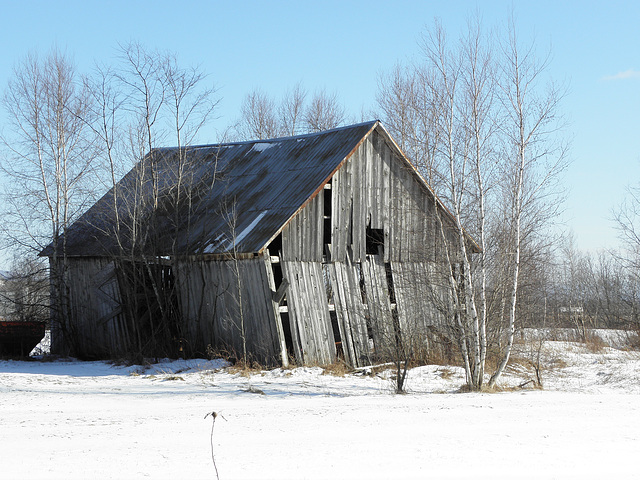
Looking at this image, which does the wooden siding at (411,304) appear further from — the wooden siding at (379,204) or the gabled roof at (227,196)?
the gabled roof at (227,196)

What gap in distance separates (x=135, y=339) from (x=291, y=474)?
13.2m

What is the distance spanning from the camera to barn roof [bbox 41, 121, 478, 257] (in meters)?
16.8

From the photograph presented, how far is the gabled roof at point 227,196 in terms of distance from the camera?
16.8 meters

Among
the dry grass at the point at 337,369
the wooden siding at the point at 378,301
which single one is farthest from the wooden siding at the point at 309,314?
the wooden siding at the point at 378,301

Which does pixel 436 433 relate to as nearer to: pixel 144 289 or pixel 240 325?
pixel 240 325

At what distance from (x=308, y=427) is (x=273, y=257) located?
291 inches

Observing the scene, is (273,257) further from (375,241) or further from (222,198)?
(222,198)

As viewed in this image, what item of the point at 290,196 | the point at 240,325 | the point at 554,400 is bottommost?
the point at 554,400

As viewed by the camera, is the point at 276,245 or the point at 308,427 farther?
the point at 276,245

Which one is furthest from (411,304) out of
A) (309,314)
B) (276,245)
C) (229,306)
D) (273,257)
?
(229,306)

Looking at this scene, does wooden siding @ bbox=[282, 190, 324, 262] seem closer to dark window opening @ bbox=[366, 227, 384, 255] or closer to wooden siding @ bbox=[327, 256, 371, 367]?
wooden siding @ bbox=[327, 256, 371, 367]

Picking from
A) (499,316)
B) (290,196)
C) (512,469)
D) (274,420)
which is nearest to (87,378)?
(290,196)

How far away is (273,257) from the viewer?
1614 cm

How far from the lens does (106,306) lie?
20.5 m
